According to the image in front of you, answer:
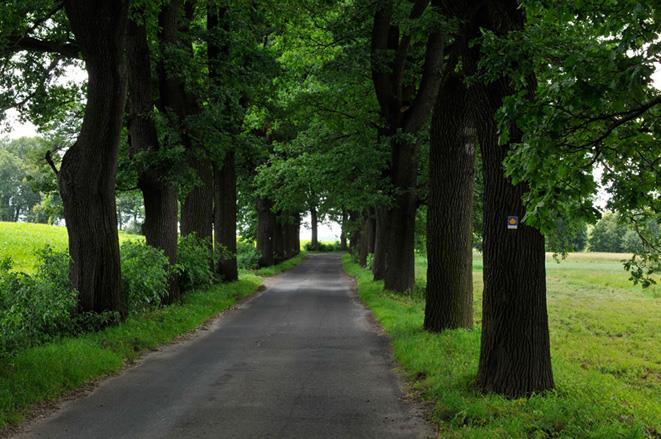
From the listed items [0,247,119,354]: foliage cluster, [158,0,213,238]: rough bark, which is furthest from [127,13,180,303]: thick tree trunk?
[0,247,119,354]: foliage cluster

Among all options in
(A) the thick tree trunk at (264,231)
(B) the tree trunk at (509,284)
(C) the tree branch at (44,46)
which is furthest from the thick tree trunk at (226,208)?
(B) the tree trunk at (509,284)

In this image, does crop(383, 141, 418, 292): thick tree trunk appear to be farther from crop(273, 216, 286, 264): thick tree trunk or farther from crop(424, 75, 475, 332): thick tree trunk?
crop(273, 216, 286, 264): thick tree trunk

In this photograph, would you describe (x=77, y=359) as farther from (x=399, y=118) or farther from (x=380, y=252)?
(x=380, y=252)

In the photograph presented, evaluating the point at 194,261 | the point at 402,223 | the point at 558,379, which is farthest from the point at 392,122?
the point at 558,379

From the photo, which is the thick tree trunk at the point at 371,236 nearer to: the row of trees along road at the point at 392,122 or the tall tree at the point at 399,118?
the row of trees along road at the point at 392,122

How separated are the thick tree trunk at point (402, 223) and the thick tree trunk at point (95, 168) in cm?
1101

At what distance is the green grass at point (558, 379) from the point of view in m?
5.94

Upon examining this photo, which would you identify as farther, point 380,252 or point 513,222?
point 380,252

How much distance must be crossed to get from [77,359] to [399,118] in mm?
14047

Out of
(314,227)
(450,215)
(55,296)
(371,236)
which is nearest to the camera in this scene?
(55,296)

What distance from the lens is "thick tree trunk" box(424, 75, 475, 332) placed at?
11828 mm

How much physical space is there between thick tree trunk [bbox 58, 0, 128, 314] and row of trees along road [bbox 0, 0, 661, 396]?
34 millimetres

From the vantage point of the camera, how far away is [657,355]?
14.8 metres

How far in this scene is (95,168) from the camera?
455 inches
